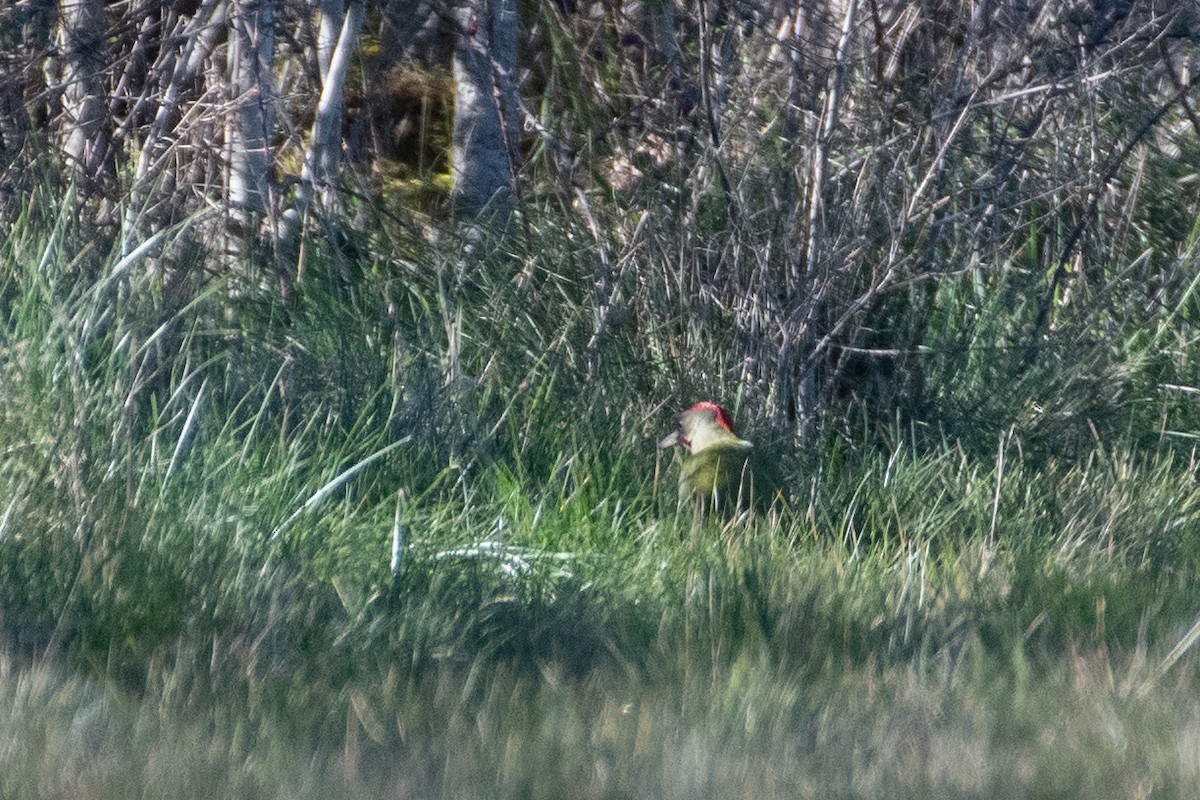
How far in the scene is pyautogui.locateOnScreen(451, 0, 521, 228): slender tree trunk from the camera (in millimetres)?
6434

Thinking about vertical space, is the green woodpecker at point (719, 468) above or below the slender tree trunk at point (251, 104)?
below

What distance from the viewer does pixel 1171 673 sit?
349 cm

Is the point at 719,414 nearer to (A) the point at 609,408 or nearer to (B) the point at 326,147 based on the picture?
(A) the point at 609,408

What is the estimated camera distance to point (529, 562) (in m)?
4.11

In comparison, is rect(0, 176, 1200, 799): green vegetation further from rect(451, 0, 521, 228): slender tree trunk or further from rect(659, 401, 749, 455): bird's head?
rect(451, 0, 521, 228): slender tree trunk

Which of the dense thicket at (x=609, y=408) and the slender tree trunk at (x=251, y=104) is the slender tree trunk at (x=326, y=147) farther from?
the slender tree trunk at (x=251, y=104)

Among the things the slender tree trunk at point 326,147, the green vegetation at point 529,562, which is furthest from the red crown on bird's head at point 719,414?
the slender tree trunk at point 326,147

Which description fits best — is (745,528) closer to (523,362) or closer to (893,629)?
(893,629)

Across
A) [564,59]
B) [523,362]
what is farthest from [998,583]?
[564,59]

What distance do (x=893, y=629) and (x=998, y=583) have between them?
17.1 inches

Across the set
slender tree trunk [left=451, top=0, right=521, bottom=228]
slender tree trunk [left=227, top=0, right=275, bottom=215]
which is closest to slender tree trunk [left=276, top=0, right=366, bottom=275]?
slender tree trunk [left=227, top=0, right=275, bottom=215]

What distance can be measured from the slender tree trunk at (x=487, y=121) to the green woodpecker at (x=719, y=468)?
1710 millimetres

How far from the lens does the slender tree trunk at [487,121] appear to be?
6434mm

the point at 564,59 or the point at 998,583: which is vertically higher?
the point at 564,59
